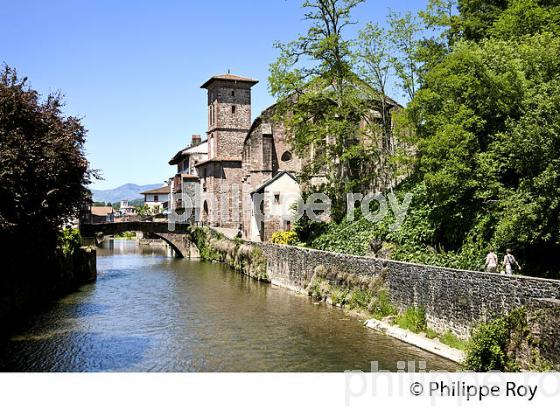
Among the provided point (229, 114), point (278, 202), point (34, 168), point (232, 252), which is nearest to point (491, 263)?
point (34, 168)

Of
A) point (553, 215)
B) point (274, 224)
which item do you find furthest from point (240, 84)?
point (553, 215)

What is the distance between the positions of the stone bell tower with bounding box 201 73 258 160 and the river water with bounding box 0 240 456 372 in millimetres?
30190

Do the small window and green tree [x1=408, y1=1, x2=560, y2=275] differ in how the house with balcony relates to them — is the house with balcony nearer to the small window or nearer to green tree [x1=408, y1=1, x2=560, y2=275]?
the small window

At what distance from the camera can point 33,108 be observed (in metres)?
21.6

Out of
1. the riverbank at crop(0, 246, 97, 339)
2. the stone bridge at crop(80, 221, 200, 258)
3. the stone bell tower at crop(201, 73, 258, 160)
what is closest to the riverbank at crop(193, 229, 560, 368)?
the riverbank at crop(0, 246, 97, 339)

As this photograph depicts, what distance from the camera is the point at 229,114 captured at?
190ft

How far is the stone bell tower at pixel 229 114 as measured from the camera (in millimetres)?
57531

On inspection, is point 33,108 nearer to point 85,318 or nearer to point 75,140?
point 75,140

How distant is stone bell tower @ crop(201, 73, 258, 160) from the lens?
57.5 metres

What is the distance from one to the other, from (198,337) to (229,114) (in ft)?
138

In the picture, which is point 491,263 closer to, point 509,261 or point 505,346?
point 509,261

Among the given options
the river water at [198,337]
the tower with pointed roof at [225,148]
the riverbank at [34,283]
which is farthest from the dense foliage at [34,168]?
the tower with pointed roof at [225,148]

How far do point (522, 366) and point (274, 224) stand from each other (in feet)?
101

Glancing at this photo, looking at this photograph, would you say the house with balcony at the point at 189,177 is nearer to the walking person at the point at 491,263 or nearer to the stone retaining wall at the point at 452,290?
the stone retaining wall at the point at 452,290
